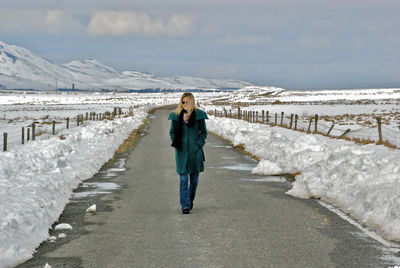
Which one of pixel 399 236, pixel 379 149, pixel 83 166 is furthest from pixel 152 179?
pixel 379 149

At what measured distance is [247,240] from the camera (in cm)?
639

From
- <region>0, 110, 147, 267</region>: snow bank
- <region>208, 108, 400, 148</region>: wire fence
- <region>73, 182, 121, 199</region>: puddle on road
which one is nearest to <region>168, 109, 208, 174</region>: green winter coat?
<region>0, 110, 147, 267</region>: snow bank

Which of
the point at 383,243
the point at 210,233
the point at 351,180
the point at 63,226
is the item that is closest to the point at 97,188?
the point at 63,226

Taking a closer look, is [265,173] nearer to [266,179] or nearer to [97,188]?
[266,179]

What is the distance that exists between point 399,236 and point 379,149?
34.8 feet

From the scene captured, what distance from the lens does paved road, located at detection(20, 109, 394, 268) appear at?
5602 mm

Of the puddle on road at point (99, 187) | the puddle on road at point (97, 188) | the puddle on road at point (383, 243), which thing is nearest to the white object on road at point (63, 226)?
the puddle on road at point (99, 187)

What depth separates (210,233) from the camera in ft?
22.2

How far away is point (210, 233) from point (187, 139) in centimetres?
196

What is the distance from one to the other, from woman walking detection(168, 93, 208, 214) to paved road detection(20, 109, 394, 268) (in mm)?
444

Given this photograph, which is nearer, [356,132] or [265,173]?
[265,173]

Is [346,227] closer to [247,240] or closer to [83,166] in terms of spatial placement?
[247,240]

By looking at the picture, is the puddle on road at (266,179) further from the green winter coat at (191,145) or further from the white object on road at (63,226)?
the white object on road at (63,226)

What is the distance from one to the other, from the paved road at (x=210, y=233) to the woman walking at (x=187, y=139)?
444 millimetres
